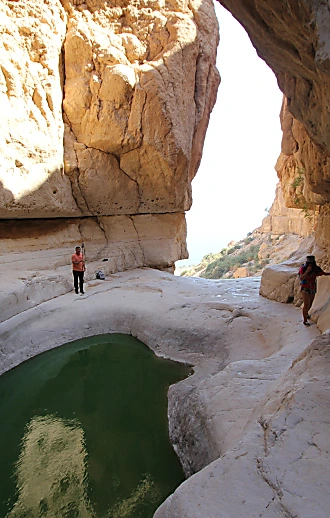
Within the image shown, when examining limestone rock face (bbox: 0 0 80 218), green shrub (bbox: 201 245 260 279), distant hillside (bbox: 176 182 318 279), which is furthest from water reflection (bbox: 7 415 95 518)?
green shrub (bbox: 201 245 260 279)

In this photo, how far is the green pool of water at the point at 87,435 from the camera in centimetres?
299

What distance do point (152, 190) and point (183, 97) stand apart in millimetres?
2757

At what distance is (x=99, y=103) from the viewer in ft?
27.9

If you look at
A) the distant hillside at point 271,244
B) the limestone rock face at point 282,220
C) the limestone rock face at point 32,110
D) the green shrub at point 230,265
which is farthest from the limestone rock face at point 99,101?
the green shrub at point 230,265

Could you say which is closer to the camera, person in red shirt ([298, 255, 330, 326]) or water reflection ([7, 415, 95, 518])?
water reflection ([7, 415, 95, 518])

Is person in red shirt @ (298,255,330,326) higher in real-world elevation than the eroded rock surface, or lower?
higher

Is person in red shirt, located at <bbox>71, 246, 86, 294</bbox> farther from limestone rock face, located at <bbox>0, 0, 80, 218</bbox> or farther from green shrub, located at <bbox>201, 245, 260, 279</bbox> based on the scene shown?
green shrub, located at <bbox>201, 245, 260, 279</bbox>

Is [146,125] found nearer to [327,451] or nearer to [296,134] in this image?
[296,134]

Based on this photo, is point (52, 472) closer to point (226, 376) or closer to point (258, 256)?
point (226, 376)

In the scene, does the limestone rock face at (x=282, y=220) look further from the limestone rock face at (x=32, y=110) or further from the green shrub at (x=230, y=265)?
the limestone rock face at (x=32, y=110)

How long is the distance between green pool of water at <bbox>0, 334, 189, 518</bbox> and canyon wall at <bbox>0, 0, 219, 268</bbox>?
3.89 meters

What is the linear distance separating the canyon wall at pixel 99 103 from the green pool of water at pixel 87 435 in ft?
12.8

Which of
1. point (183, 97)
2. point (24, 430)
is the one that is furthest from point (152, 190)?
point (24, 430)

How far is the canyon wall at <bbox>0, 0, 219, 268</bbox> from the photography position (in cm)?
717
